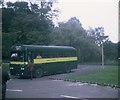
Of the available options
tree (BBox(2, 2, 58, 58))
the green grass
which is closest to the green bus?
the green grass

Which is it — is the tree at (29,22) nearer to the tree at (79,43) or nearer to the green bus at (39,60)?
the tree at (79,43)

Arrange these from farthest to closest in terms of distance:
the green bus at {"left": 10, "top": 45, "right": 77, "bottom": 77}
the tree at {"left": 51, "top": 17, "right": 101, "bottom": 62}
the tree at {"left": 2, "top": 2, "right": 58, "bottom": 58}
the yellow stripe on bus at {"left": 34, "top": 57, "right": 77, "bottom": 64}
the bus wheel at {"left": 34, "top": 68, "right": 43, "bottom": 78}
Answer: the tree at {"left": 51, "top": 17, "right": 101, "bottom": 62} < the tree at {"left": 2, "top": 2, "right": 58, "bottom": 58} < the yellow stripe on bus at {"left": 34, "top": 57, "right": 77, "bottom": 64} < the bus wheel at {"left": 34, "top": 68, "right": 43, "bottom": 78} < the green bus at {"left": 10, "top": 45, "right": 77, "bottom": 77}

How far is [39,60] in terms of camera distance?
97.7 feet

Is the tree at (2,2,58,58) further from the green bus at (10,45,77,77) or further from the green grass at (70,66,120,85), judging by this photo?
the green grass at (70,66,120,85)

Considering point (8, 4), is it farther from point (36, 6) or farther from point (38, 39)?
point (38, 39)

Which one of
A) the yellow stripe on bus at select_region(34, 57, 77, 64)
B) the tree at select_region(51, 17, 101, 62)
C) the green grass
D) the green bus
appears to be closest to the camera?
the green grass

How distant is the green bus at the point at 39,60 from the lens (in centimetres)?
2875

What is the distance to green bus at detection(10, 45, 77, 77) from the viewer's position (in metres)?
28.8

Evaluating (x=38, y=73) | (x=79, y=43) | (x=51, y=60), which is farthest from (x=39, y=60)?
(x=79, y=43)

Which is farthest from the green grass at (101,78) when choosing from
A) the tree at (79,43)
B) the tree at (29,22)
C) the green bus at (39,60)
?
the tree at (79,43)

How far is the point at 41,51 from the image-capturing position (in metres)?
30.4

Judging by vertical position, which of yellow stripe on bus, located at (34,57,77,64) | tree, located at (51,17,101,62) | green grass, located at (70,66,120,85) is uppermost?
tree, located at (51,17,101,62)

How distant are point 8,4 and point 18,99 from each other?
139 ft

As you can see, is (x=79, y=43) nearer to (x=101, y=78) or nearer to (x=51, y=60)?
(x=51, y=60)
